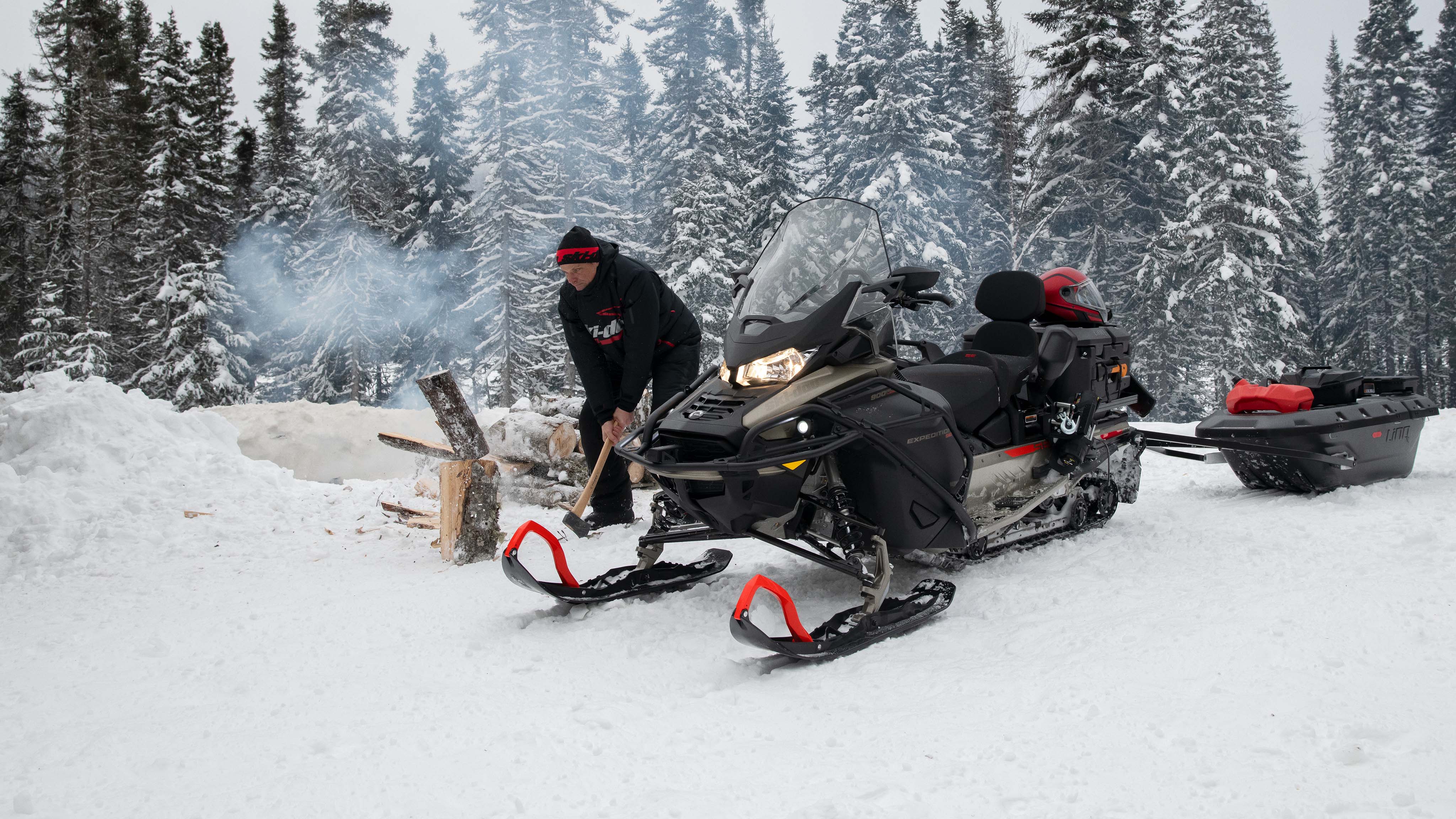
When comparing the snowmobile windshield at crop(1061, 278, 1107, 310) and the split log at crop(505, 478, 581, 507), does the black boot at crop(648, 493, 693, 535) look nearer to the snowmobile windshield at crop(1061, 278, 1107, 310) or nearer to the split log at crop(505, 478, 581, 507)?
the snowmobile windshield at crop(1061, 278, 1107, 310)

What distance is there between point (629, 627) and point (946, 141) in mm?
18461

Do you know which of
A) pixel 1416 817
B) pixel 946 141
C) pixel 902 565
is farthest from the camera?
pixel 946 141

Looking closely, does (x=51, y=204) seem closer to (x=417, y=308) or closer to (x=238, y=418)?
(x=417, y=308)

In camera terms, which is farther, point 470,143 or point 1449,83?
point 1449,83

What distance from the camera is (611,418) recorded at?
518cm

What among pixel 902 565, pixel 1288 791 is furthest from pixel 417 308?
pixel 1288 791

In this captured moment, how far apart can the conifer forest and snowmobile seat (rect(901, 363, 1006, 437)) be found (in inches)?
560

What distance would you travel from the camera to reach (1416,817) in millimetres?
1595

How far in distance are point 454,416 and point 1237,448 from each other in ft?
16.5

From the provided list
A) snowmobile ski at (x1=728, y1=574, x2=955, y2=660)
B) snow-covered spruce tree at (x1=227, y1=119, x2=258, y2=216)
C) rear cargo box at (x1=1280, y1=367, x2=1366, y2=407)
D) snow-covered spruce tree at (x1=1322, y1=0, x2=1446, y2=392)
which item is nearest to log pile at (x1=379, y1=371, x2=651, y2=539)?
snowmobile ski at (x1=728, y1=574, x2=955, y2=660)

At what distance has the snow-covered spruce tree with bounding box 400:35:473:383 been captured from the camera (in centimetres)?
2269

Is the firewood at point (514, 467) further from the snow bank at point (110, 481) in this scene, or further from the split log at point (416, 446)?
the snow bank at point (110, 481)

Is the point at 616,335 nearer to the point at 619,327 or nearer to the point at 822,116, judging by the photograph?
the point at 619,327

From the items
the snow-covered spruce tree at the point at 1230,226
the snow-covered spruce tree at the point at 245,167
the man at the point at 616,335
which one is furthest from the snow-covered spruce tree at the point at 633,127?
the man at the point at 616,335
